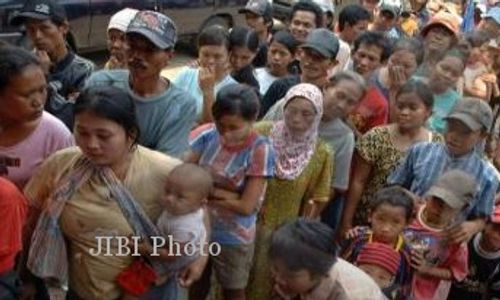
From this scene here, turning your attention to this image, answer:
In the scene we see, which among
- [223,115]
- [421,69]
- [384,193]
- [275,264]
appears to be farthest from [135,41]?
[421,69]

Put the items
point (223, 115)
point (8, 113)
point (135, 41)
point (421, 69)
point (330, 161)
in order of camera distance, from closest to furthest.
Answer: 1. point (8, 113)
2. point (135, 41)
3. point (223, 115)
4. point (330, 161)
5. point (421, 69)

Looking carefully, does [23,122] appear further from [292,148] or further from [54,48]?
[292,148]

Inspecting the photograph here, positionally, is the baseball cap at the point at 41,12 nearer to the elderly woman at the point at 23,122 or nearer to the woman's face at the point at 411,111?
the elderly woman at the point at 23,122

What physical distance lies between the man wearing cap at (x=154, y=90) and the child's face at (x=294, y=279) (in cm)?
81

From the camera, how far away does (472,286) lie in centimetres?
360

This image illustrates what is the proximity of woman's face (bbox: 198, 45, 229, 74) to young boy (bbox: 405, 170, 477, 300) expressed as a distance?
1575 mm

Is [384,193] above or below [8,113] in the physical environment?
below

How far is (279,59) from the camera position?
4949 millimetres

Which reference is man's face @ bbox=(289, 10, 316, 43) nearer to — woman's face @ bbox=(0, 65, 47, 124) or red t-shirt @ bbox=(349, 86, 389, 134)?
red t-shirt @ bbox=(349, 86, 389, 134)

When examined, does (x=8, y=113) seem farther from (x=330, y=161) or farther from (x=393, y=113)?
(x=393, y=113)

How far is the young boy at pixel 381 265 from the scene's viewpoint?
2936 millimetres

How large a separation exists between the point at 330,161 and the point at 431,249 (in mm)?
668

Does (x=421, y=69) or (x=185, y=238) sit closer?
(x=185, y=238)

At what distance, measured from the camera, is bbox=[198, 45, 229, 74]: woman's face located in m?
4.18
